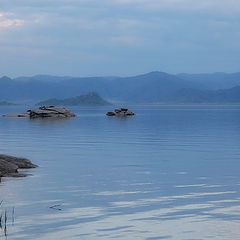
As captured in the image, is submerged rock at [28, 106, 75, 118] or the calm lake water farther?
submerged rock at [28, 106, 75, 118]

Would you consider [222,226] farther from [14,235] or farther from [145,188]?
[145,188]

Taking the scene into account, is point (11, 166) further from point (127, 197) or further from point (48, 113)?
point (48, 113)

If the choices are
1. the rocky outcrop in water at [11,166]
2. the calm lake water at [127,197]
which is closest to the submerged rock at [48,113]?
the calm lake water at [127,197]

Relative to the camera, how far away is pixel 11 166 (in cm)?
3183

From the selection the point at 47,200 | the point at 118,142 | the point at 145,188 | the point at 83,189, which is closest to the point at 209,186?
the point at 145,188

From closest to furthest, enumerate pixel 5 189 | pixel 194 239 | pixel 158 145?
1. pixel 194 239
2. pixel 5 189
3. pixel 158 145

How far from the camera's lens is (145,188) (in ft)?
88.9

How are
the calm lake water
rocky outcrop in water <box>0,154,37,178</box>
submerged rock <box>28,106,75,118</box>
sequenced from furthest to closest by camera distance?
submerged rock <box>28,106,75,118</box> → rocky outcrop in water <box>0,154,37,178</box> → the calm lake water

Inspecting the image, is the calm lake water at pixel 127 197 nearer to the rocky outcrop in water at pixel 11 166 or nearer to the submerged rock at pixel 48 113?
the rocky outcrop in water at pixel 11 166

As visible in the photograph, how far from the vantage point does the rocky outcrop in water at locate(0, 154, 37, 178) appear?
30.8 metres

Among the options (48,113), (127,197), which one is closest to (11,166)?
(127,197)

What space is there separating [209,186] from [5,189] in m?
9.54

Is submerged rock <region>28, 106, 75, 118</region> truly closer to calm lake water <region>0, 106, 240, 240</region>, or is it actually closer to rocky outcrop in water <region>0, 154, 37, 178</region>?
calm lake water <region>0, 106, 240, 240</region>

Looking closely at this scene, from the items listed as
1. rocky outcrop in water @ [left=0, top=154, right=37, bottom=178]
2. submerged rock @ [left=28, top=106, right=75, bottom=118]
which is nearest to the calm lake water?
rocky outcrop in water @ [left=0, top=154, right=37, bottom=178]
